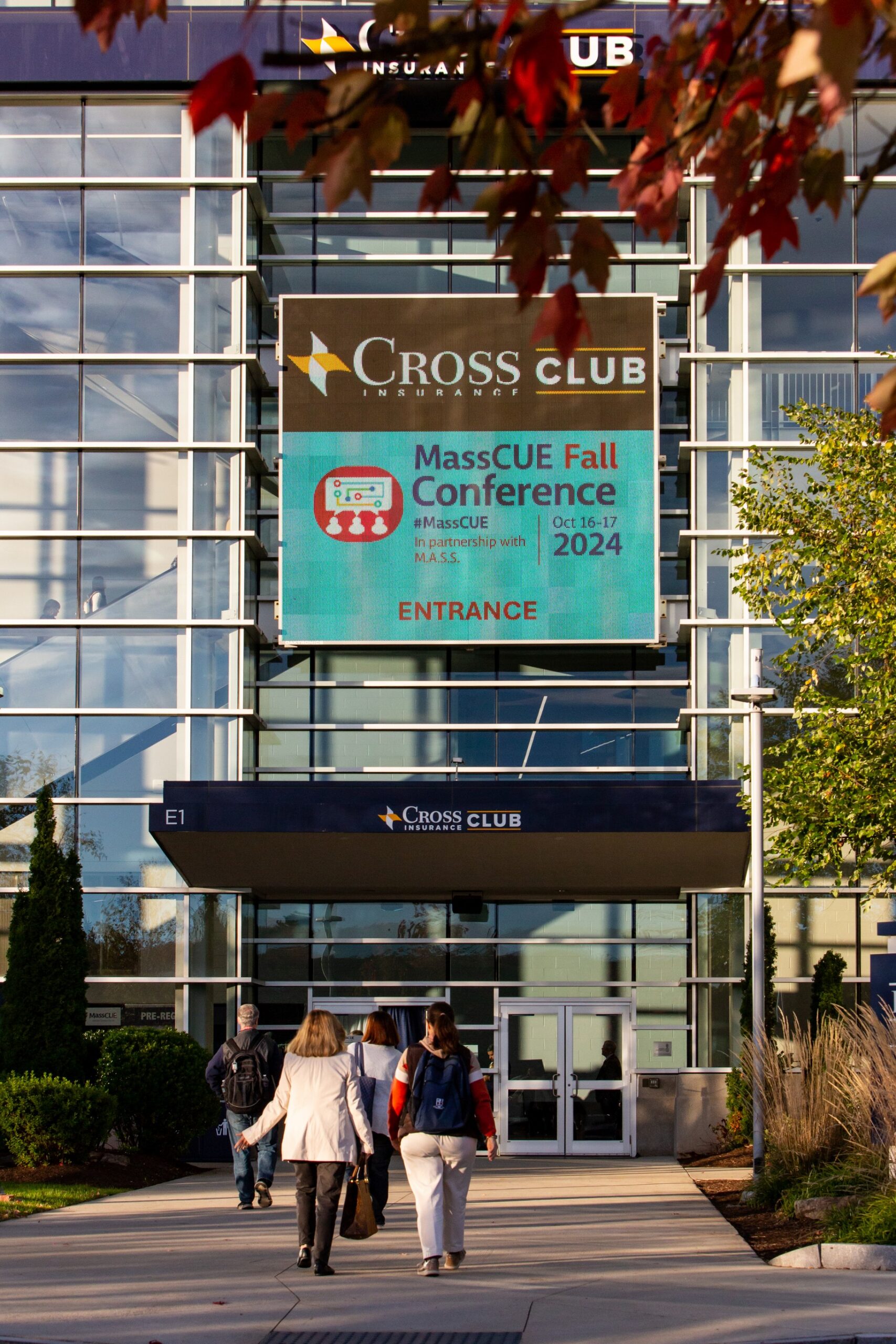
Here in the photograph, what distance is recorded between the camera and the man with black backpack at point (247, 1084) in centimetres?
1530

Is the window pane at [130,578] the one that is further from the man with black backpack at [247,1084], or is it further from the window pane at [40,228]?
the man with black backpack at [247,1084]

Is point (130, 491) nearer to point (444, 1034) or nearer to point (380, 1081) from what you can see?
point (380, 1081)

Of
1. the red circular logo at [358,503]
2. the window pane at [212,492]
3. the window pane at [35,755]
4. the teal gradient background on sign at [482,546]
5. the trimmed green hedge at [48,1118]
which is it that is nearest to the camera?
the trimmed green hedge at [48,1118]

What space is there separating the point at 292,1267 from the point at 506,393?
17787mm

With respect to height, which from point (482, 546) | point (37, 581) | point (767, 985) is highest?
point (482, 546)

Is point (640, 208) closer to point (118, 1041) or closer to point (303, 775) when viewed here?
point (118, 1041)

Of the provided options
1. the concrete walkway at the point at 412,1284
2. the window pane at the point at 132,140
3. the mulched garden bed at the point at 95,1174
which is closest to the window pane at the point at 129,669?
the window pane at the point at 132,140

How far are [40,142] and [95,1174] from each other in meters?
17.2

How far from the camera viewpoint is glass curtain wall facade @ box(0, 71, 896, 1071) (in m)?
26.0

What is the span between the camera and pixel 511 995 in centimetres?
2661

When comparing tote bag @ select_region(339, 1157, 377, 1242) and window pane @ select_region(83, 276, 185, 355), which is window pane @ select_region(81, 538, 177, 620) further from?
tote bag @ select_region(339, 1157, 377, 1242)

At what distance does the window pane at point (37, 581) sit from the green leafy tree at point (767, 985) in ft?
39.0

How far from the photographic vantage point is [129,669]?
86.4 ft

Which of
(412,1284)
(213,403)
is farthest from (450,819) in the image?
(412,1284)
